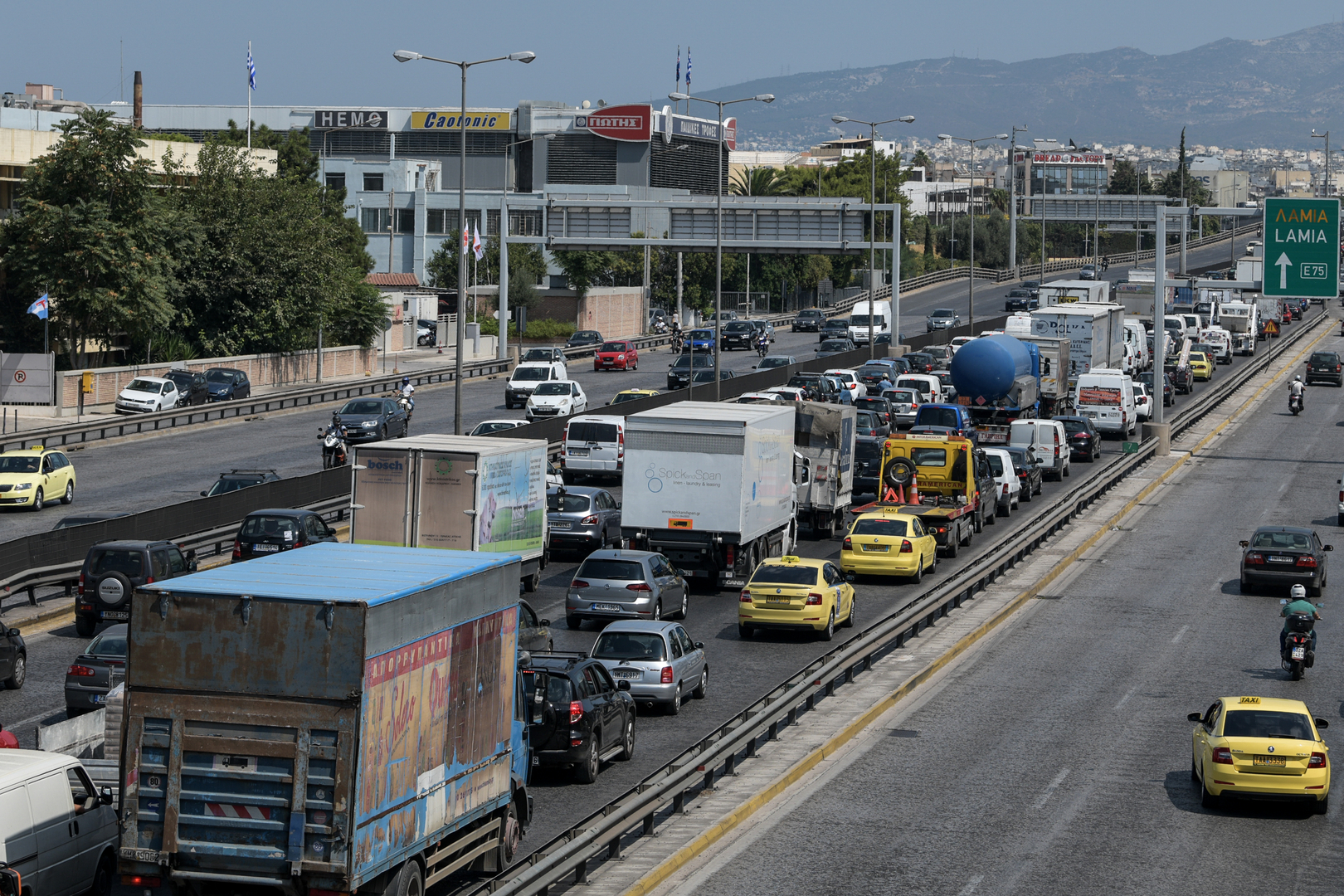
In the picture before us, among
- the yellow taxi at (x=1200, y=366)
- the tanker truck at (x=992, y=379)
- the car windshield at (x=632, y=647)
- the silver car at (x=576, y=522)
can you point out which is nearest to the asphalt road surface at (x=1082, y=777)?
the car windshield at (x=632, y=647)

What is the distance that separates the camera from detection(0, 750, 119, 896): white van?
14.5 m

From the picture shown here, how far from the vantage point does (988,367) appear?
5431 centimetres

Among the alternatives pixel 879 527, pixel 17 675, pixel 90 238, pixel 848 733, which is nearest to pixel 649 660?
pixel 848 733

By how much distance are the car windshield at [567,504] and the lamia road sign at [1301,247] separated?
25586mm

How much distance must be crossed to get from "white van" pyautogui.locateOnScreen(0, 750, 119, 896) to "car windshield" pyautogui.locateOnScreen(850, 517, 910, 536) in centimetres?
2124

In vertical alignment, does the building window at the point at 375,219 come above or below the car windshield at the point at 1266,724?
above

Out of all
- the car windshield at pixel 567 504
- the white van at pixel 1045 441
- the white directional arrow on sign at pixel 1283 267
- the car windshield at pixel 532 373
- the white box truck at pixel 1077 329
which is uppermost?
the white directional arrow on sign at pixel 1283 267

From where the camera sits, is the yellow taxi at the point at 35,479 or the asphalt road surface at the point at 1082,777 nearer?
the asphalt road surface at the point at 1082,777

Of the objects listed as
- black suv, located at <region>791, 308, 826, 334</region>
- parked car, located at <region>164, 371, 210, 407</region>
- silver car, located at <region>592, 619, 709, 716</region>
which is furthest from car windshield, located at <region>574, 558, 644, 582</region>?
black suv, located at <region>791, 308, 826, 334</region>

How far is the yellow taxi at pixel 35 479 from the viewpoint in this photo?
41281 mm

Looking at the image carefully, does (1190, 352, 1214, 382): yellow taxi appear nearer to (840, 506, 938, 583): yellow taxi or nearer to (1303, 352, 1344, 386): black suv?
(1303, 352, 1344, 386): black suv

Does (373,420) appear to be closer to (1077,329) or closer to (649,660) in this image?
(1077,329)

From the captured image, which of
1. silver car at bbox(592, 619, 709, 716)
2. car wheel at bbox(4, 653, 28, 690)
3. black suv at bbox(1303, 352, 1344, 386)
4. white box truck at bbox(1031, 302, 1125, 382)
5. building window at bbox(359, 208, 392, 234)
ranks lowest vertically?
car wheel at bbox(4, 653, 28, 690)

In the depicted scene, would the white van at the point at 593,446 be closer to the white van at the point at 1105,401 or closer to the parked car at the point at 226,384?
the white van at the point at 1105,401
